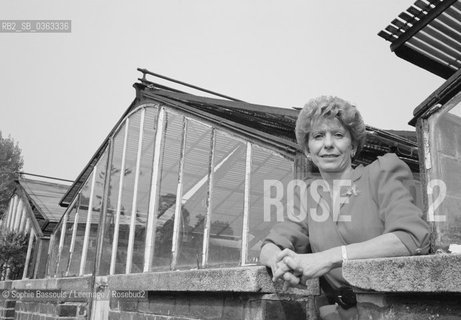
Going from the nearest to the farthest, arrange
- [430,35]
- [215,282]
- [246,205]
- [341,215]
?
[341,215]
[215,282]
[430,35]
[246,205]

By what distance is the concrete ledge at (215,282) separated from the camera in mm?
2107

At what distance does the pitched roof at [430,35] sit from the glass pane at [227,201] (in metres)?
1.93

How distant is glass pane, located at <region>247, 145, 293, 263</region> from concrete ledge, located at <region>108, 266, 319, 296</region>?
1.25 metres

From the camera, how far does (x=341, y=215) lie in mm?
1752

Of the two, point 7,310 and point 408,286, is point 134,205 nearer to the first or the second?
point 7,310

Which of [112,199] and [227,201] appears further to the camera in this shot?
[112,199]

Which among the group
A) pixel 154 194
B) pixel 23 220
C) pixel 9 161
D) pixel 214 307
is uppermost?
pixel 9 161

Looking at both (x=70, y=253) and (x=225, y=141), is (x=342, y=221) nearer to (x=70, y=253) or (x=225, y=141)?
(x=225, y=141)

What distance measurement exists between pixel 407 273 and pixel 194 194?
413 centimetres

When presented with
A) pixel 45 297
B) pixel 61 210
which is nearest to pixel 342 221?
pixel 45 297

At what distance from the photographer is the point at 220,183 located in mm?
4977

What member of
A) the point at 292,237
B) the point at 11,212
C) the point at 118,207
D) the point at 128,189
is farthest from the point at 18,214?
the point at 292,237

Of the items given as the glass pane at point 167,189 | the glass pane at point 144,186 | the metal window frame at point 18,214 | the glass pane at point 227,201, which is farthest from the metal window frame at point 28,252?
the glass pane at point 227,201

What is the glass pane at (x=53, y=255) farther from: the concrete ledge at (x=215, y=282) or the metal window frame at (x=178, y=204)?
the concrete ledge at (x=215, y=282)
